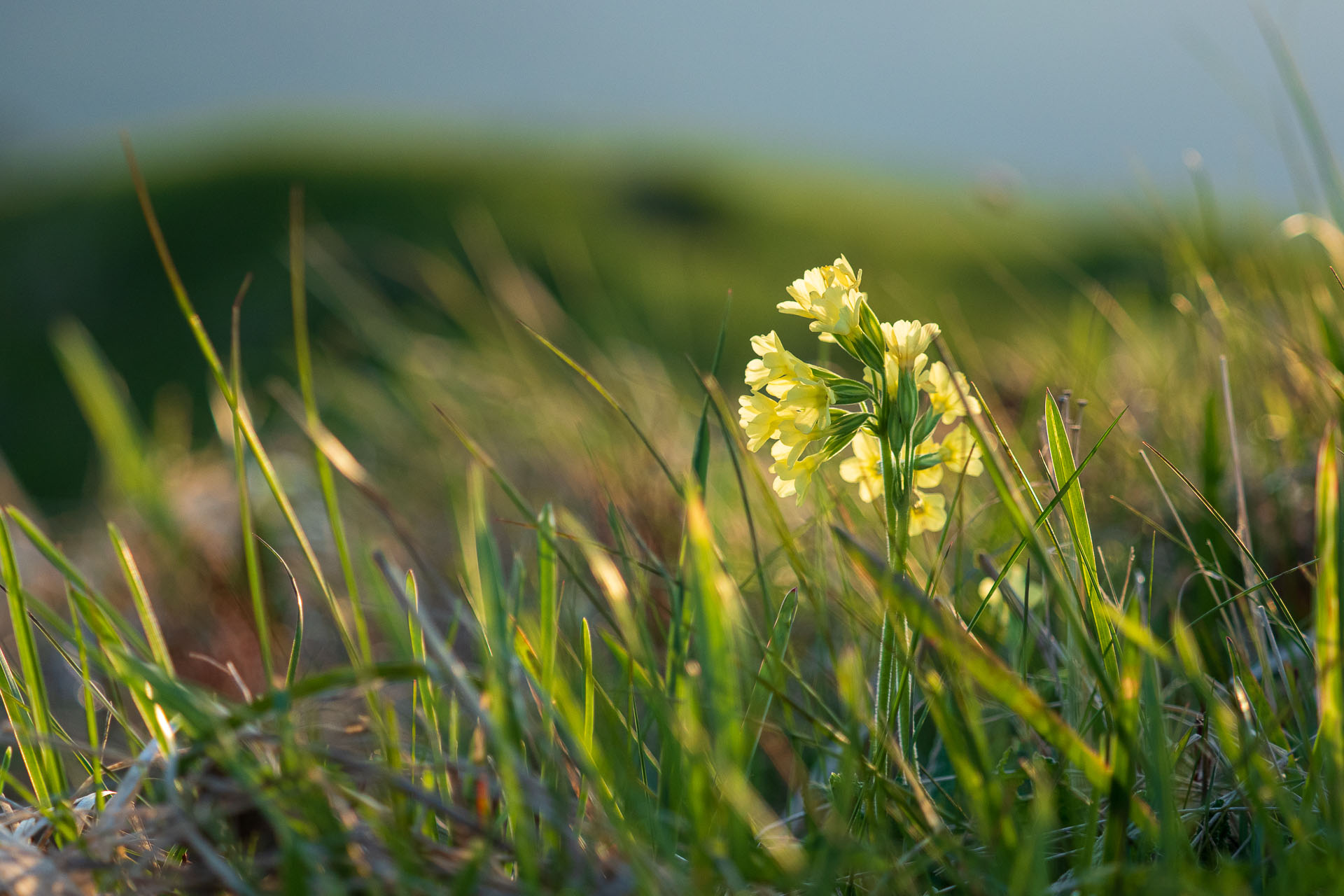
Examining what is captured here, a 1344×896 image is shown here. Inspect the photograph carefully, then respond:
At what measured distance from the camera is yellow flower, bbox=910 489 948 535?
47 cm

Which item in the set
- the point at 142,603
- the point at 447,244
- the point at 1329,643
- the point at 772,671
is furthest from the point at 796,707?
the point at 447,244

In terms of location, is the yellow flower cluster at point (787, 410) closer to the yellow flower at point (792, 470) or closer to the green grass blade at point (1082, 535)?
the yellow flower at point (792, 470)

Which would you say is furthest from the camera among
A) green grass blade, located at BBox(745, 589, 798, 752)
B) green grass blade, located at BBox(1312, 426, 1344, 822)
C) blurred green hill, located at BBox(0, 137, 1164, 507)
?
blurred green hill, located at BBox(0, 137, 1164, 507)

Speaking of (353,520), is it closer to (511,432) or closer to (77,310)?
(511,432)

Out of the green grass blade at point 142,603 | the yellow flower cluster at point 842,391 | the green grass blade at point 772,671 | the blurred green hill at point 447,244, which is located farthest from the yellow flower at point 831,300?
the blurred green hill at point 447,244

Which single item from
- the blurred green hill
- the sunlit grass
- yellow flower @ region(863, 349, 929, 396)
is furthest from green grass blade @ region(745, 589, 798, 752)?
the blurred green hill

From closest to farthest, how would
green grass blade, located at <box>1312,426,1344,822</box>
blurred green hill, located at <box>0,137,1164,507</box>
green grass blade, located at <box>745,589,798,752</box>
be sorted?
green grass blade, located at <box>1312,426,1344,822</box> → green grass blade, located at <box>745,589,798,752</box> → blurred green hill, located at <box>0,137,1164,507</box>

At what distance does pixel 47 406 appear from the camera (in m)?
4.21

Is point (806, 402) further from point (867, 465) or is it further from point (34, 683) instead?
point (34, 683)

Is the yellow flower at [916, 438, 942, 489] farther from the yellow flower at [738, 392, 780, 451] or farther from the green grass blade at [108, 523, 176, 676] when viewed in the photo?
the green grass blade at [108, 523, 176, 676]

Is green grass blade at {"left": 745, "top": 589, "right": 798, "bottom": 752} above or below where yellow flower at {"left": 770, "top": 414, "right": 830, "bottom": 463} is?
below

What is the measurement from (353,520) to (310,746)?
1376 millimetres

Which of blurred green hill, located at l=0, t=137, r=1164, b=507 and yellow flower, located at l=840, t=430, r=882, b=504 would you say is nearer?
yellow flower, located at l=840, t=430, r=882, b=504

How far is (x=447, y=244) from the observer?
4.43m
